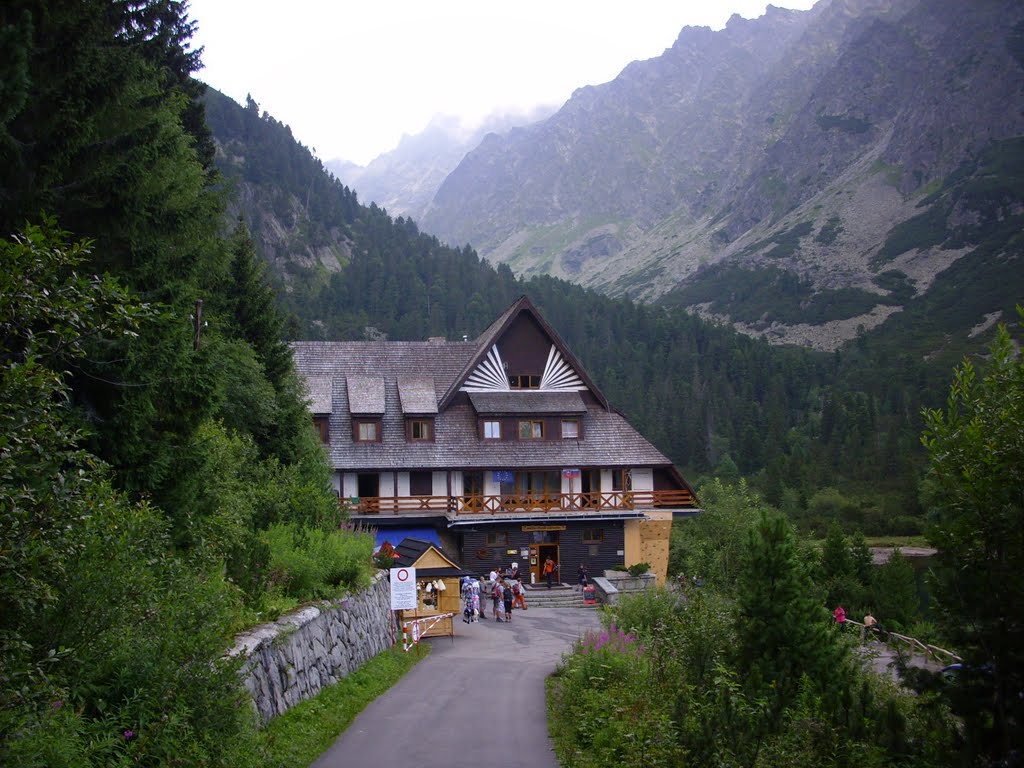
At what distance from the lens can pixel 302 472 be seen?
90.5ft

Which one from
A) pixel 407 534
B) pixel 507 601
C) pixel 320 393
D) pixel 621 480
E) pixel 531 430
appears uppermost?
pixel 320 393

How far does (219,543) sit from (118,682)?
5.46 meters

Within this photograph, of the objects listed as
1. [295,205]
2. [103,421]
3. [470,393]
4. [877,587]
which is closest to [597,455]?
[470,393]

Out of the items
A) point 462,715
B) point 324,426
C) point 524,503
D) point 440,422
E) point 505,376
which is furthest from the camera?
point 505,376

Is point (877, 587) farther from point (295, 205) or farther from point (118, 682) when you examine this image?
point (295, 205)

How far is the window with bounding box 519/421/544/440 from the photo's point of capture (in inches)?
1812

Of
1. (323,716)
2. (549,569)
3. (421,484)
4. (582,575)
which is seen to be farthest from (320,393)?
(323,716)

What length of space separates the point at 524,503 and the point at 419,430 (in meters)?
6.10

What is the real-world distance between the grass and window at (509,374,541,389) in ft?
86.8

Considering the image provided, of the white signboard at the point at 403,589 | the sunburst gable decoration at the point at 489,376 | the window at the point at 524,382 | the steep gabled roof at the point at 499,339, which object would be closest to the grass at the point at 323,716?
the white signboard at the point at 403,589

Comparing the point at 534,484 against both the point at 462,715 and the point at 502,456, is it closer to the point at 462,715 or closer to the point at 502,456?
the point at 502,456

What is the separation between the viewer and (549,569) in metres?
43.9

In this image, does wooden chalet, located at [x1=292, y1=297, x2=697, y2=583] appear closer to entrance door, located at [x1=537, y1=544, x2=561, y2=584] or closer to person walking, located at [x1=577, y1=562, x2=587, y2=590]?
entrance door, located at [x1=537, y1=544, x2=561, y2=584]

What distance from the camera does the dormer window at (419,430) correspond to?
45.1 meters
